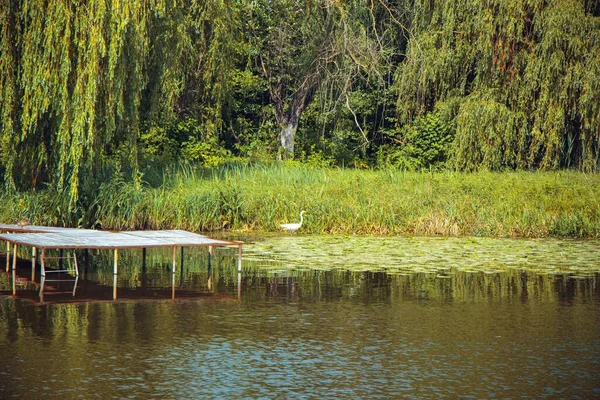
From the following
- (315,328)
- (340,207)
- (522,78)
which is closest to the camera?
(315,328)

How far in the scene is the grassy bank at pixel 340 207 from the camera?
20172mm

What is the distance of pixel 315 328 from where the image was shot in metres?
10.7

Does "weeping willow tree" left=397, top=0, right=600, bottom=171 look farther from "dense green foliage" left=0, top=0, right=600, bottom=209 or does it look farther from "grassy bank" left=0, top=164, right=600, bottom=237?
"grassy bank" left=0, top=164, right=600, bottom=237

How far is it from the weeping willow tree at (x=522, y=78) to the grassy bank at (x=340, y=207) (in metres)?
3.26

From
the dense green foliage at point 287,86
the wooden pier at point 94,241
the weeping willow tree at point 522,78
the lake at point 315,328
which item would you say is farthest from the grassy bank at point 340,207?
the wooden pier at point 94,241

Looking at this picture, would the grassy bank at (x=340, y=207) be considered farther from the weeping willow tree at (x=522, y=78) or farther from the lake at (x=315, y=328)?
the lake at (x=315, y=328)

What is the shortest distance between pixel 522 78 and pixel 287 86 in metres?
8.52

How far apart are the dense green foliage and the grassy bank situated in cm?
47

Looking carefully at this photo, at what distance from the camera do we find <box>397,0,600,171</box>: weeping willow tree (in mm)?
25578

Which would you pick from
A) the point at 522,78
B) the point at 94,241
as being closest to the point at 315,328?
the point at 94,241

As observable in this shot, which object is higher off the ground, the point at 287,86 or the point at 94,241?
the point at 287,86

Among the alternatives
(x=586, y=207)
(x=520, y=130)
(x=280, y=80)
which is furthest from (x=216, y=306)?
(x=280, y=80)

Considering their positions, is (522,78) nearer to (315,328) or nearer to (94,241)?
(94,241)

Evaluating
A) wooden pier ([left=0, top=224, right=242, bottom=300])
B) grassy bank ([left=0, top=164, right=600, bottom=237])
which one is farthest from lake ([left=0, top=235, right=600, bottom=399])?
grassy bank ([left=0, top=164, right=600, bottom=237])
